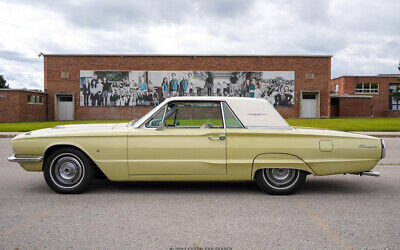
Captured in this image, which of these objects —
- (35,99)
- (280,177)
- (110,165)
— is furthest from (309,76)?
(110,165)

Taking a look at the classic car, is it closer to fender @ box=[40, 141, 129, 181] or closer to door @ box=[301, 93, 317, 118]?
fender @ box=[40, 141, 129, 181]

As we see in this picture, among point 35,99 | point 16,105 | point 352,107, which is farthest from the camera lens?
point 352,107

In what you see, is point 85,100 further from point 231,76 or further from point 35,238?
point 35,238

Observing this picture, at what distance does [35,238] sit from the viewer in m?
3.38

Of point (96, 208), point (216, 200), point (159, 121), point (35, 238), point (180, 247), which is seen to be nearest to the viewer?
point (180, 247)

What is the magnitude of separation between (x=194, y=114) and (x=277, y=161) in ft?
4.93

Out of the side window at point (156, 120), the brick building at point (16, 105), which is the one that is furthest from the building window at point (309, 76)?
the side window at point (156, 120)

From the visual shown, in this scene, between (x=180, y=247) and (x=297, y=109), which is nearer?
(x=180, y=247)

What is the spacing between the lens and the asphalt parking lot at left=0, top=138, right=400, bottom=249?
10.9 ft

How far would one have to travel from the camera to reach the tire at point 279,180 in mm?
5133

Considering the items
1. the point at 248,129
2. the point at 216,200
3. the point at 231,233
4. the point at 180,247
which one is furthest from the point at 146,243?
the point at 248,129

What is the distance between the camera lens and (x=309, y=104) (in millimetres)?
36688

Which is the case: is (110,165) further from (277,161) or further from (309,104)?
(309,104)

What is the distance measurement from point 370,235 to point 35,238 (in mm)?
3280
